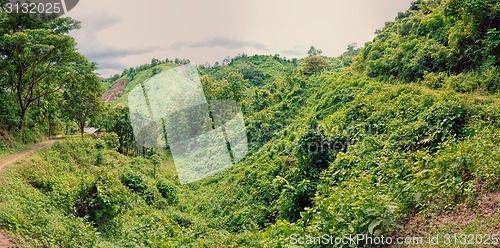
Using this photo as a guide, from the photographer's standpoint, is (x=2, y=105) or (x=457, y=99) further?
(x=2, y=105)

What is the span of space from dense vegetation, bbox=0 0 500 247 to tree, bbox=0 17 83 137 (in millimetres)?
893

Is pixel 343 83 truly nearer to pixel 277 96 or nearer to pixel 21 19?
pixel 277 96

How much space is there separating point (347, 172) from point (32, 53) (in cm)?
1281

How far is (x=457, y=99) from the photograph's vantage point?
8156 millimetres

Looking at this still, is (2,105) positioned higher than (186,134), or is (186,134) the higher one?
(2,105)

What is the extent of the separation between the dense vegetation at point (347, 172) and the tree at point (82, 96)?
0.38 metres

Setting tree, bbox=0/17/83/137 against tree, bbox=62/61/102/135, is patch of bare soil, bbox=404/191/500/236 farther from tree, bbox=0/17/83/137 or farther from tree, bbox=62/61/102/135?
tree, bbox=62/61/102/135

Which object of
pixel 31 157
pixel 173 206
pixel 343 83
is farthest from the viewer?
pixel 343 83

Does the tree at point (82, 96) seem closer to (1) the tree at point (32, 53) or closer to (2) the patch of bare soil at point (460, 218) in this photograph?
(1) the tree at point (32, 53)

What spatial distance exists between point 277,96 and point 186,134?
31.8ft

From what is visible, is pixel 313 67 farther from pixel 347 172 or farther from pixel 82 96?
pixel 347 172

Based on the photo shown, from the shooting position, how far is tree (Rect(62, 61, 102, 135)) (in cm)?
1550

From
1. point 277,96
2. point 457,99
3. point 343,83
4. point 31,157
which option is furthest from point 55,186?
point 277,96

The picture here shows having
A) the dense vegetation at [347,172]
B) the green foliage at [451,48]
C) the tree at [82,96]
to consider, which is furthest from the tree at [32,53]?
the green foliage at [451,48]
